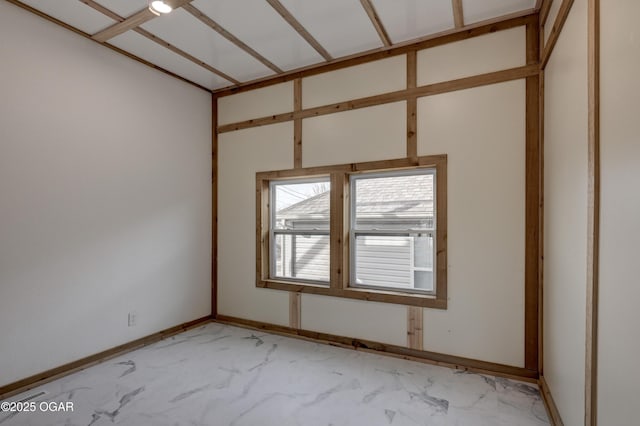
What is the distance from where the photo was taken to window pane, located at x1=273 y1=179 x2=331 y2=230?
3707 millimetres

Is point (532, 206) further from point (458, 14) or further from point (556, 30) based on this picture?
point (458, 14)

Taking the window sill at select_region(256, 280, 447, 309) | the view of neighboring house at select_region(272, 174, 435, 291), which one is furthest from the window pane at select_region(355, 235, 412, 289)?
the window sill at select_region(256, 280, 447, 309)

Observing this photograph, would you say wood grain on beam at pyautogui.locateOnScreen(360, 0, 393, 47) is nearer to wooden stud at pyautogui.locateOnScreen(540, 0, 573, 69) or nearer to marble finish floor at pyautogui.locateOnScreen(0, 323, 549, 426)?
wooden stud at pyautogui.locateOnScreen(540, 0, 573, 69)

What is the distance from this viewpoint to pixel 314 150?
361cm

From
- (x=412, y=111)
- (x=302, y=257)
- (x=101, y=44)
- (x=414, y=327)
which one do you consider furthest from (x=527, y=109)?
(x=101, y=44)

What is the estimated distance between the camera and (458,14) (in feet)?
8.70

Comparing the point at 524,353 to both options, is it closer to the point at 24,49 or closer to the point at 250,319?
the point at 250,319

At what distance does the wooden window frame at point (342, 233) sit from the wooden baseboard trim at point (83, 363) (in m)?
1.10

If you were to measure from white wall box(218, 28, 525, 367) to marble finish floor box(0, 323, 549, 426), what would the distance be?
31 cm

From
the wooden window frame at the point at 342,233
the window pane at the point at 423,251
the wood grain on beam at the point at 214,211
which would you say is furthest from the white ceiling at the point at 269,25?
the window pane at the point at 423,251

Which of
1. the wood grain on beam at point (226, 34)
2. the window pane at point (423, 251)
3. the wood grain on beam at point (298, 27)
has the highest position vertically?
the wood grain on beam at point (298, 27)

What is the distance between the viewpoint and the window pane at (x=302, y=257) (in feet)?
12.1

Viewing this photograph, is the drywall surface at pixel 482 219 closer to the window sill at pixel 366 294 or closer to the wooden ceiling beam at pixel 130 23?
the window sill at pixel 366 294

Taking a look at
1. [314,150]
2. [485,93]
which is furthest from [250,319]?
[485,93]
